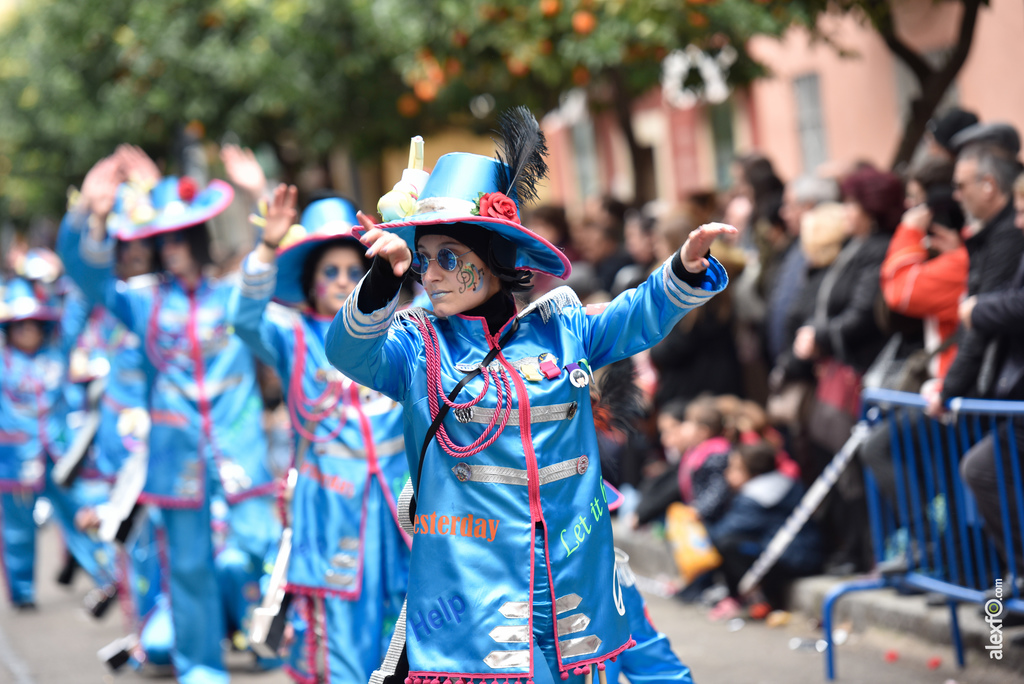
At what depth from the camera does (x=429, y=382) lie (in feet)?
12.0

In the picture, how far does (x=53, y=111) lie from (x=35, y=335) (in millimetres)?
7251

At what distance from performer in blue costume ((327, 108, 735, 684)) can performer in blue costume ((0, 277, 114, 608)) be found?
22.6ft

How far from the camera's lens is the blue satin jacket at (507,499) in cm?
354

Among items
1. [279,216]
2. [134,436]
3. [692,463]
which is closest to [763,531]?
[692,463]

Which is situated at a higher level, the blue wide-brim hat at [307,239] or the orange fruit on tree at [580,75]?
the orange fruit on tree at [580,75]

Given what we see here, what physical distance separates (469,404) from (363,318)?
16.3 inches

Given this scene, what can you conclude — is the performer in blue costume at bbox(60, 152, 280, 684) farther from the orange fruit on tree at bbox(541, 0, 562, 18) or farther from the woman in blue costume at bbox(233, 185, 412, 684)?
the orange fruit on tree at bbox(541, 0, 562, 18)

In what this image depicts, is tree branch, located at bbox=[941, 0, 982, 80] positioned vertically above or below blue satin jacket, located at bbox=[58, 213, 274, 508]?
above

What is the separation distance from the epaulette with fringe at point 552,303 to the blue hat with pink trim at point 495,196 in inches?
2.4

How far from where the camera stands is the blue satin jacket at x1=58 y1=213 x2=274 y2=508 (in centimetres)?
663

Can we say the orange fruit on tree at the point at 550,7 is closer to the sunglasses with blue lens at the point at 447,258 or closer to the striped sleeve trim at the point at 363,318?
the sunglasses with blue lens at the point at 447,258

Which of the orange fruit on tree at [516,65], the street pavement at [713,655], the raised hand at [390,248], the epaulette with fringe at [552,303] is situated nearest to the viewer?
the raised hand at [390,248]

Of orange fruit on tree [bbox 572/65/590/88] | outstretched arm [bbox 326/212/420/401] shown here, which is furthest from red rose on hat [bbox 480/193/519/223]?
orange fruit on tree [bbox 572/65/590/88]

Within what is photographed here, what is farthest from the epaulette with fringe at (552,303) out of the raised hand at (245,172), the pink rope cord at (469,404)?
the raised hand at (245,172)
